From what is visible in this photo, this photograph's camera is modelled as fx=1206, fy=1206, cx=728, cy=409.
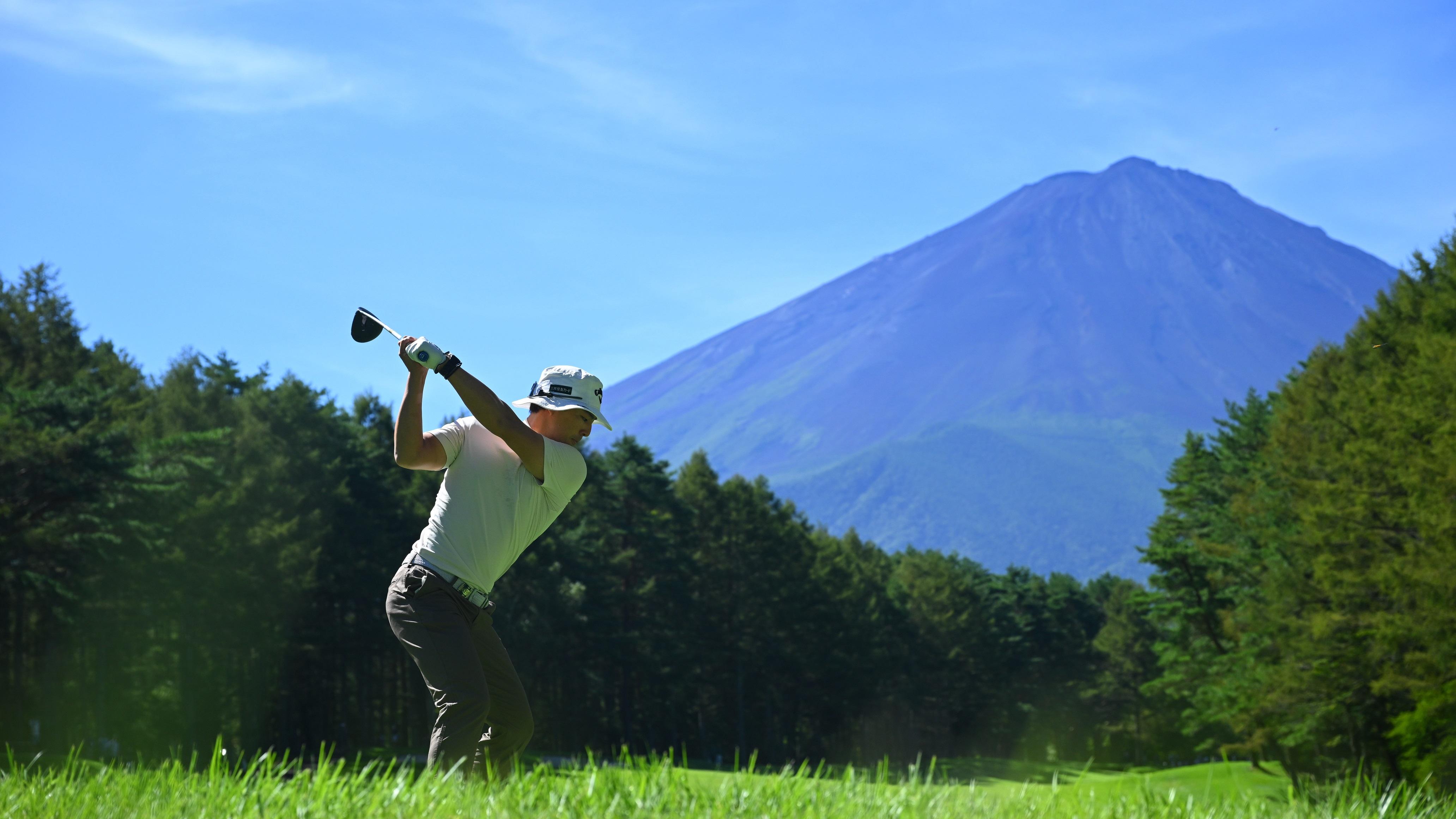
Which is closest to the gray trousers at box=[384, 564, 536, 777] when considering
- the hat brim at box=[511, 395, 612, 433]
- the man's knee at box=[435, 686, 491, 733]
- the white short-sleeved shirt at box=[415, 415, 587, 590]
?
the man's knee at box=[435, 686, 491, 733]

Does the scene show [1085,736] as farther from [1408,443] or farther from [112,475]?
[112,475]

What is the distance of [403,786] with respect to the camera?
4273mm

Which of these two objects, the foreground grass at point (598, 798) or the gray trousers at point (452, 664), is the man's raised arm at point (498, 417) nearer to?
the gray trousers at point (452, 664)

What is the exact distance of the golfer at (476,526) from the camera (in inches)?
221

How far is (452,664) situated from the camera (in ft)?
18.8

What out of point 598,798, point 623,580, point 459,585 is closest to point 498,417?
point 459,585

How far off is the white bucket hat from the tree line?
17.1 m

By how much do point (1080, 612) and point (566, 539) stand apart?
7793 cm

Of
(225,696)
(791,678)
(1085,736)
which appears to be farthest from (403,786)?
(1085,736)

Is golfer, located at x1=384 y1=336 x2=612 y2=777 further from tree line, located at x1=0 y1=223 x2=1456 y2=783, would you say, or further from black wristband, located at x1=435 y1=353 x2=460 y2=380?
tree line, located at x1=0 y1=223 x2=1456 y2=783

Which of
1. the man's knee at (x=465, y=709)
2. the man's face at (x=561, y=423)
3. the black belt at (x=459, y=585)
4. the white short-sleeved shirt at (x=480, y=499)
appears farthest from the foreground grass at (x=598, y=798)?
the man's face at (x=561, y=423)

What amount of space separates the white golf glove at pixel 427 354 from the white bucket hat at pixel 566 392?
683 mm

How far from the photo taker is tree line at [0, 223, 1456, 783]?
93.7 feet

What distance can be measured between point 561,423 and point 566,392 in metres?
0.16
